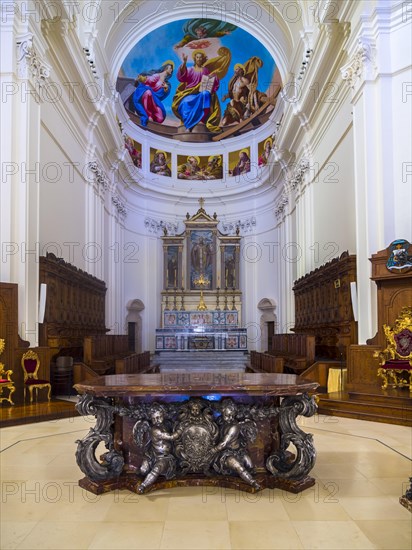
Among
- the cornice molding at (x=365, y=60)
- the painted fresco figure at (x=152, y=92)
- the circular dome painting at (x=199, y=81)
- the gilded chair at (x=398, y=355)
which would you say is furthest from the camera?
the painted fresco figure at (x=152, y=92)

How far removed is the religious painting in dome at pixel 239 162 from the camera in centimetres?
2191

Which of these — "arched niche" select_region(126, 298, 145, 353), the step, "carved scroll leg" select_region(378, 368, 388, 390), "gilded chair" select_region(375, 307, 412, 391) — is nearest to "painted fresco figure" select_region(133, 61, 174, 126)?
"arched niche" select_region(126, 298, 145, 353)

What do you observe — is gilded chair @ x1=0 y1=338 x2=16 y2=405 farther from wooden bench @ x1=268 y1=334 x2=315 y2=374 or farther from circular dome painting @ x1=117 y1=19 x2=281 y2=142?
circular dome painting @ x1=117 y1=19 x2=281 y2=142

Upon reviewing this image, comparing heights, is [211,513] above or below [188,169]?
below

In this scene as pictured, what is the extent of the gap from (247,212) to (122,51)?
26.8 ft

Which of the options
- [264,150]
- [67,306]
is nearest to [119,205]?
[264,150]

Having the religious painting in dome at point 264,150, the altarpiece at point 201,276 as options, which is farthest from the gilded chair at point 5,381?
Answer: the religious painting in dome at point 264,150

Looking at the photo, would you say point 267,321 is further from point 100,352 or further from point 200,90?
point 100,352

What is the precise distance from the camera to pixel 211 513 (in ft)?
12.3

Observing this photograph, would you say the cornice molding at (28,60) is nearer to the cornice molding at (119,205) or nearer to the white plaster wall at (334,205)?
the white plaster wall at (334,205)

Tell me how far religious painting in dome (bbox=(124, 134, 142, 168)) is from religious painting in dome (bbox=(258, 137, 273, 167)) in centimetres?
502

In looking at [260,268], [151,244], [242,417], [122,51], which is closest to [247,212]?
[260,268]

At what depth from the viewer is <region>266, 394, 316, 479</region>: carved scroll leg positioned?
4242mm

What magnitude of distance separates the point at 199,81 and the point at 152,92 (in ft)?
6.66
